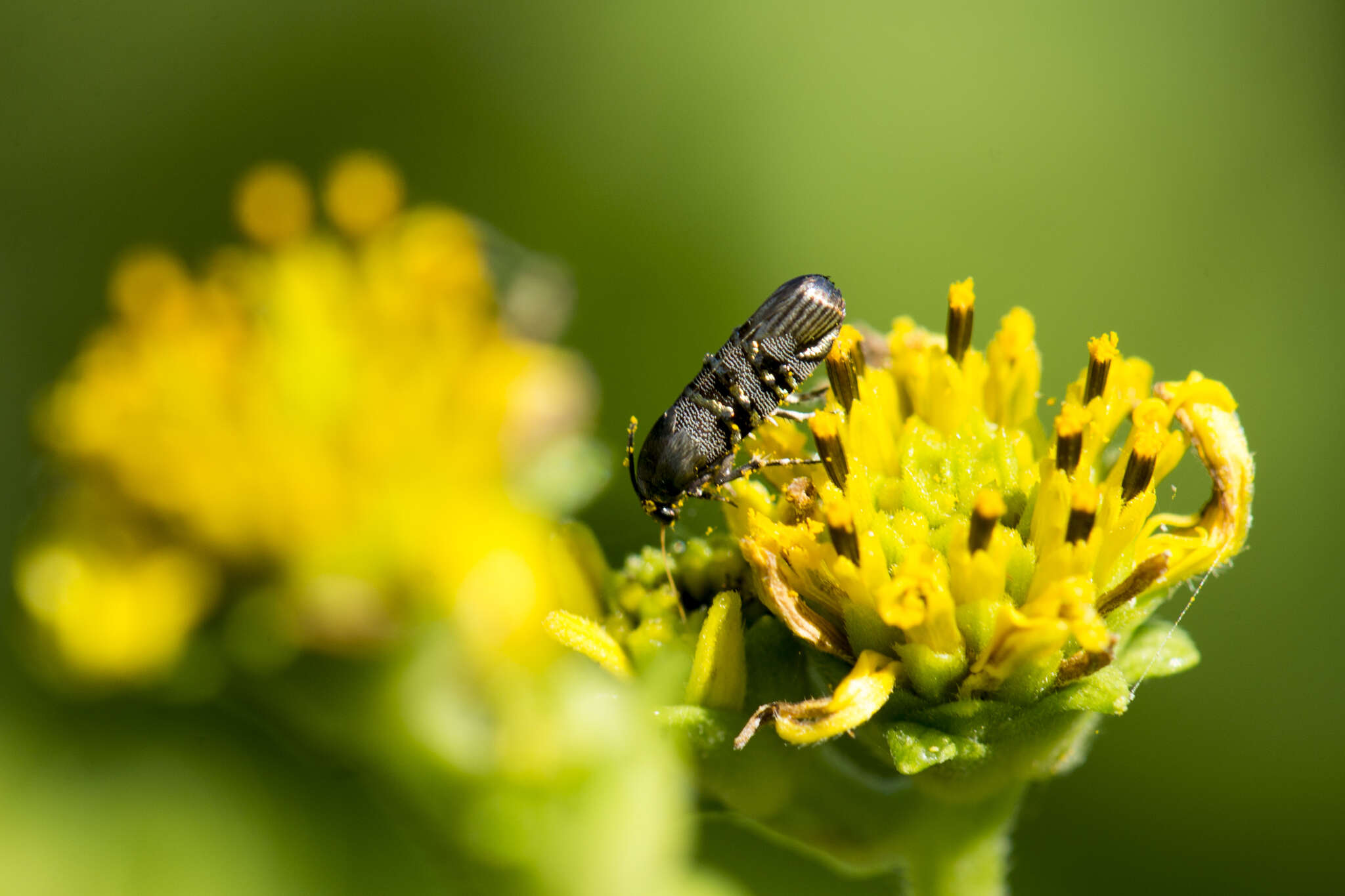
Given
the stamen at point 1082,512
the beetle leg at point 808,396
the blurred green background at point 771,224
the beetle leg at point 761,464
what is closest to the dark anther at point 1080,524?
the stamen at point 1082,512

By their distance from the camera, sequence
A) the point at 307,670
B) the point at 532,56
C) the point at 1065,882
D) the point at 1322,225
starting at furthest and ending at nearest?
the point at 532,56 → the point at 1322,225 → the point at 1065,882 → the point at 307,670

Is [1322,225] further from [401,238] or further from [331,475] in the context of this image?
[331,475]

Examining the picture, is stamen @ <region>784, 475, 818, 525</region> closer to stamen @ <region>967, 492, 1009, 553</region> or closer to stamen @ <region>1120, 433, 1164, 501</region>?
stamen @ <region>967, 492, 1009, 553</region>

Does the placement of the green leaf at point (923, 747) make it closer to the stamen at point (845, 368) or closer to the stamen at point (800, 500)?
the stamen at point (800, 500)

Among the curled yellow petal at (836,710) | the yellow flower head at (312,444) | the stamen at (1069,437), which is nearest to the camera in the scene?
the curled yellow petal at (836,710)

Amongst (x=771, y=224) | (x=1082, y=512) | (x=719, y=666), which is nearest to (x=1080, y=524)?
(x=1082, y=512)

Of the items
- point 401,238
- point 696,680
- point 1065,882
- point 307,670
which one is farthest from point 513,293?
point 1065,882
